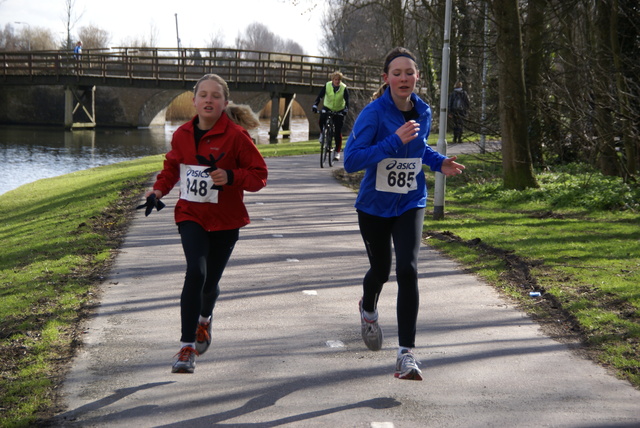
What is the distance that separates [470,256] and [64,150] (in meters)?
30.2

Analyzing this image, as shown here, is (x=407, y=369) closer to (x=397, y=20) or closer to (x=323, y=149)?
(x=323, y=149)

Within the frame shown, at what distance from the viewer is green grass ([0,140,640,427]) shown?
5461mm

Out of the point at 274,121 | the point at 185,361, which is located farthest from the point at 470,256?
the point at 274,121

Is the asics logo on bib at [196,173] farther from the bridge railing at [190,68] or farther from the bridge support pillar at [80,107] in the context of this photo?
the bridge support pillar at [80,107]

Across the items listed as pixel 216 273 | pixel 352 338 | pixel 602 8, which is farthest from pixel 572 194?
pixel 216 273

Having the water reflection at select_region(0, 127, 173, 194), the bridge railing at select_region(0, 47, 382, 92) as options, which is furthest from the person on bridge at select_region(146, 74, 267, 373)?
the bridge railing at select_region(0, 47, 382, 92)

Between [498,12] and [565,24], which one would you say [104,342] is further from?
[565,24]

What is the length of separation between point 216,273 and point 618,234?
7143 mm

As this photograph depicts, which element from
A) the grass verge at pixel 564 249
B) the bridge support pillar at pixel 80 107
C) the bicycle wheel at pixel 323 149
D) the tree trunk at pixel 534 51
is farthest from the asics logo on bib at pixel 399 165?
the bridge support pillar at pixel 80 107

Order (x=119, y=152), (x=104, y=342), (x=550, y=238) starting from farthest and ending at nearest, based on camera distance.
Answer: (x=119, y=152)
(x=550, y=238)
(x=104, y=342)

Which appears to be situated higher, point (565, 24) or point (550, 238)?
point (565, 24)

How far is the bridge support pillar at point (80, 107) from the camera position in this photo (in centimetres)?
5453

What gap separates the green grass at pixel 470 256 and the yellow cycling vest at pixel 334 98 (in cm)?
295

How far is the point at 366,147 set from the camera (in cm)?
501
